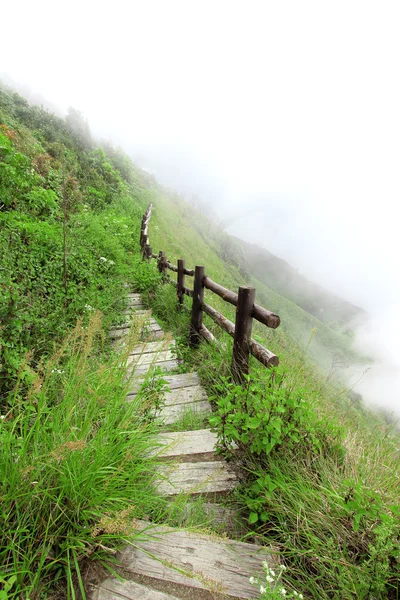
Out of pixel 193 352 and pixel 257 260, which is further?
pixel 257 260

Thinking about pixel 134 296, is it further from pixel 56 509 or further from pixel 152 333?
pixel 56 509

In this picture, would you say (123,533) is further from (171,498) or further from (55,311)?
(55,311)

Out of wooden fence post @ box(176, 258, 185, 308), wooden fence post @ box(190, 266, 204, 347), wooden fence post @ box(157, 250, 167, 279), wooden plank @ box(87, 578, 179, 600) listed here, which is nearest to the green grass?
wooden plank @ box(87, 578, 179, 600)

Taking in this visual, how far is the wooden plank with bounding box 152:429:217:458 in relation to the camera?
106 inches

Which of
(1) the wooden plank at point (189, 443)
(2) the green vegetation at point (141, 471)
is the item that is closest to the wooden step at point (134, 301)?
(2) the green vegetation at point (141, 471)

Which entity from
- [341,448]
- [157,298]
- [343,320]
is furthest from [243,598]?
[343,320]

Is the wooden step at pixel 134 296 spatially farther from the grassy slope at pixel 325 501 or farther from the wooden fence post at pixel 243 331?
the grassy slope at pixel 325 501

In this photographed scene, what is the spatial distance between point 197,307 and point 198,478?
2980 mm

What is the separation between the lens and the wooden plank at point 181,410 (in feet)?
11.0

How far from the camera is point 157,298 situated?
7254mm

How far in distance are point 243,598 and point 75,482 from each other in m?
1.07

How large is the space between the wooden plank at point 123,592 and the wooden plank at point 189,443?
3.66 feet

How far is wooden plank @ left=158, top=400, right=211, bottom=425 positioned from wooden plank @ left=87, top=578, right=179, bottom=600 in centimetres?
175

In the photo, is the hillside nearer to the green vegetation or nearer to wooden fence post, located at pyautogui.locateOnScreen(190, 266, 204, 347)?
wooden fence post, located at pyautogui.locateOnScreen(190, 266, 204, 347)
